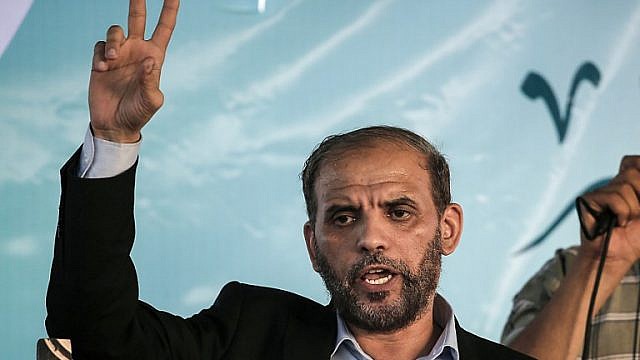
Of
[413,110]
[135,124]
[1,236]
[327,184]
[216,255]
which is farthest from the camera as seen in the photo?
[413,110]

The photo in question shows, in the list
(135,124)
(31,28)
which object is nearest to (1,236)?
(31,28)

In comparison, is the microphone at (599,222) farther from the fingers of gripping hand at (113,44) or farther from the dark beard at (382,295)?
the fingers of gripping hand at (113,44)

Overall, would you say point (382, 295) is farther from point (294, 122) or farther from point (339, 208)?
point (294, 122)

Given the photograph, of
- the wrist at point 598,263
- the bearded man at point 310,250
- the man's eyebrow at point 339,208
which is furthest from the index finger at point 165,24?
the wrist at point 598,263

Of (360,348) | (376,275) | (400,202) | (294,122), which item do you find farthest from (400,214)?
(294,122)

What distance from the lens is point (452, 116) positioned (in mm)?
3266

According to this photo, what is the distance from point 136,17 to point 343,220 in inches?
19.4

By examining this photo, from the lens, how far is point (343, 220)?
1798 mm

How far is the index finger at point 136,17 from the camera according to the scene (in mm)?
1552

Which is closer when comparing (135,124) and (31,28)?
(135,124)

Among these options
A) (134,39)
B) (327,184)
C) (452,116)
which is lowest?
(327,184)

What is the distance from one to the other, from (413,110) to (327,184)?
1.40 m

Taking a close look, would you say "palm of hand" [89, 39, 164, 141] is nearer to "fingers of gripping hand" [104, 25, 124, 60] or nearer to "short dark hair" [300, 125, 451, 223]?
"fingers of gripping hand" [104, 25, 124, 60]

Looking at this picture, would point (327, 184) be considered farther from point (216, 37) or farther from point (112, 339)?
point (216, 37)
